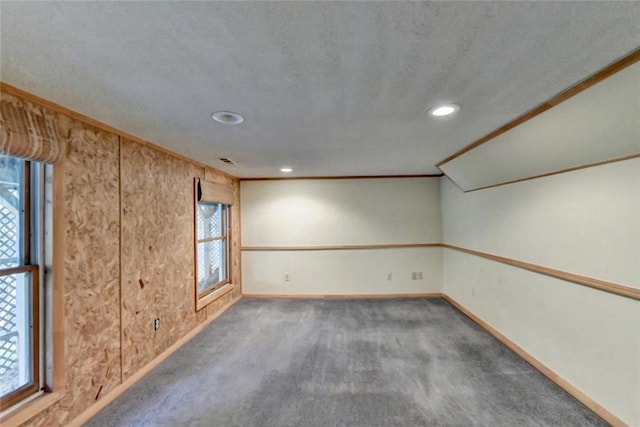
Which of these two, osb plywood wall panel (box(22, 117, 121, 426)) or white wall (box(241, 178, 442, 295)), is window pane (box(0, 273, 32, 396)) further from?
white wall (box(241, 178, 442, 295))

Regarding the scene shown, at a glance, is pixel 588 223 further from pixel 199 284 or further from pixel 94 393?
pixel 199 284

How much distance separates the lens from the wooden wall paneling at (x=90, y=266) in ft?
5.92

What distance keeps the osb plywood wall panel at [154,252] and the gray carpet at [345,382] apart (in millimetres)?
288

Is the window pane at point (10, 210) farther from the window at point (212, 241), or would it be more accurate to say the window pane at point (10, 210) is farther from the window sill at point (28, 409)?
the window at point (212, 241)

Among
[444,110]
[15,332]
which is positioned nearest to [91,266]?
[15,332]

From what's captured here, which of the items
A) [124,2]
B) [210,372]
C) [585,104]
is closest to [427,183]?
[585,104]

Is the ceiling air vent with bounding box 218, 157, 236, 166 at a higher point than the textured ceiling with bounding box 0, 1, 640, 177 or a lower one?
higher

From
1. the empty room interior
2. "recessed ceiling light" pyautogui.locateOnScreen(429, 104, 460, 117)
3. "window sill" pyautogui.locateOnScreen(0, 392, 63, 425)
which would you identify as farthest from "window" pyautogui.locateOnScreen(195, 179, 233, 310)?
"recessed ceiling light" pyautogui.locateOnScreen(429, 104, 460, 117)

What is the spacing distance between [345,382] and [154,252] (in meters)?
2.16

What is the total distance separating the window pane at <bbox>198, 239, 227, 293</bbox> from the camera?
12.4 feet

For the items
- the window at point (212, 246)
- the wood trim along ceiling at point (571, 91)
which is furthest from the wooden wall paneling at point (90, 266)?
the wood trim along ceiling at point (571, 91)

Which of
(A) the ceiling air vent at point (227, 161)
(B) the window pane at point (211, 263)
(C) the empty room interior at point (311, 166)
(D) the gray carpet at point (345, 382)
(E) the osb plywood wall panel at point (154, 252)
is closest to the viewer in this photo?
(C) the empty room interior at point (311, 166)

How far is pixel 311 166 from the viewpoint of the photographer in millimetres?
3750

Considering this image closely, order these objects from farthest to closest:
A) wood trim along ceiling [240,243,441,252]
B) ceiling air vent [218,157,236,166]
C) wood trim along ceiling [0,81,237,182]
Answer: wood trim along ceiling [240,243,441,252]
ceiling air vent [218,157,236,166]
wood trim along ceiling [0,81,237,182]
